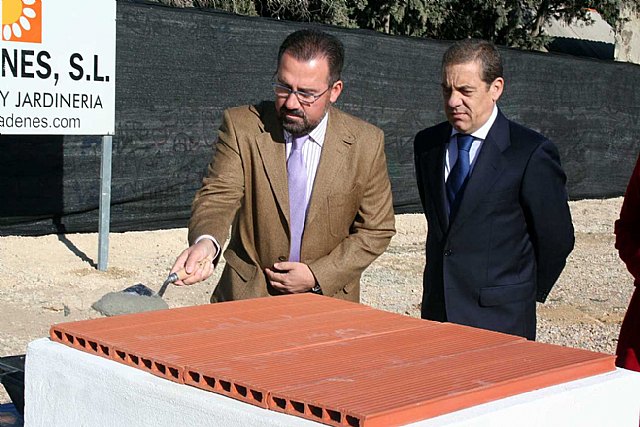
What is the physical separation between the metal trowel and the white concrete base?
0.39 metres

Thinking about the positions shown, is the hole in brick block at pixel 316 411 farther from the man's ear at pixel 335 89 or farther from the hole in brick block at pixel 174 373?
the man's ear at pixel 335 89

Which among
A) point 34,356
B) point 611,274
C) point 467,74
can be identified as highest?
point 467,74

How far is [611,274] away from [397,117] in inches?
115

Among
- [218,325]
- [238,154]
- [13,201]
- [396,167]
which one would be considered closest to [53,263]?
[13,201]

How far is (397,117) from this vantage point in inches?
440

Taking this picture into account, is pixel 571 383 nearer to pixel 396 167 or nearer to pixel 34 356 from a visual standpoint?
pixel 34 356

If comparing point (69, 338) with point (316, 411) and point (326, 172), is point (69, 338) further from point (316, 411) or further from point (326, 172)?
point (326, 172)

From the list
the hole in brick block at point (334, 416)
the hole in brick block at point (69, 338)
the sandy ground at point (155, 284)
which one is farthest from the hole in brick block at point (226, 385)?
the sandy ground at point (155, 284)

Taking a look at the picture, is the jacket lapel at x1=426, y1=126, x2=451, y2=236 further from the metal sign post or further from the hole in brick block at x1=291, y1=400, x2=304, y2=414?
the metal sign post

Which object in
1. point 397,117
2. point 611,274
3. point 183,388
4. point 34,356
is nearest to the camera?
point 183,388

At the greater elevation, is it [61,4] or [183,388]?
[61,4]

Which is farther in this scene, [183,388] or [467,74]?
[467,74]

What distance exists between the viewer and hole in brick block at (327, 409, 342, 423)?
1599 millimetres

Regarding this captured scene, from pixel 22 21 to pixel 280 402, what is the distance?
6.21 m
